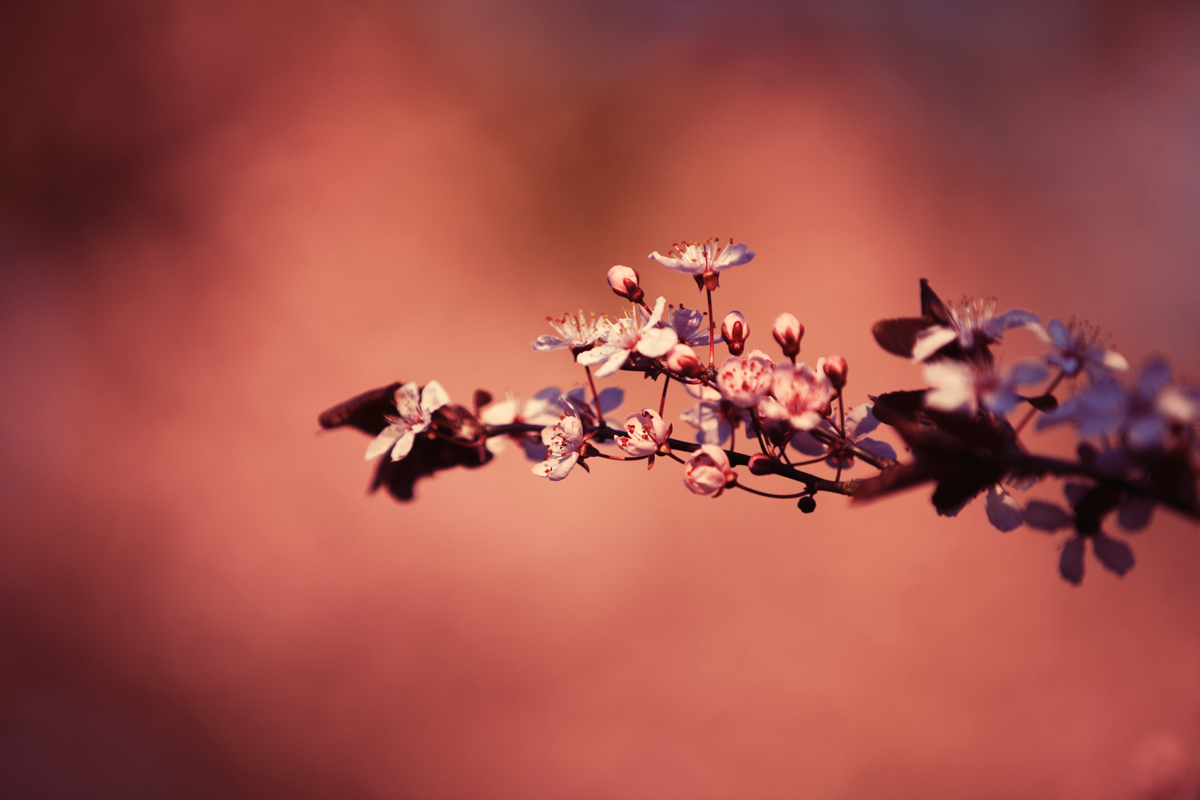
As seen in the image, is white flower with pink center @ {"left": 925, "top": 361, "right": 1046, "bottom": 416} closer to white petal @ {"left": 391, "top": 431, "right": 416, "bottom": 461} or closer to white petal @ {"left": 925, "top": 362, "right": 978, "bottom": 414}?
white petal @ {"left": 925, "top": 362, "right": 978, "bottom": 414}

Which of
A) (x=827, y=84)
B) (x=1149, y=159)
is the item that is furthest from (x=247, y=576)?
(x=1149, y=159)

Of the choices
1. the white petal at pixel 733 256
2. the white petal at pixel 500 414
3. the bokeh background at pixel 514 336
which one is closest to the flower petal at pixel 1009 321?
the white petal at pixel 733 256

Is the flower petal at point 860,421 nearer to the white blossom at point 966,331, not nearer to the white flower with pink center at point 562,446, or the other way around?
the white blossom at point 966,331

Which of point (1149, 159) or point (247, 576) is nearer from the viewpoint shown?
point (247, 576)

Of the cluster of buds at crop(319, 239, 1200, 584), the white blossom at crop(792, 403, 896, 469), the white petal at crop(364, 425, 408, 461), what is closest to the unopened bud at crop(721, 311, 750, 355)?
the cluster of buds at crop(319, 239, 1200, 584)

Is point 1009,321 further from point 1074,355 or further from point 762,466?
point 762,466

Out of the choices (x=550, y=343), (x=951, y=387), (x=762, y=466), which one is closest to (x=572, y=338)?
(x=550, y=343)

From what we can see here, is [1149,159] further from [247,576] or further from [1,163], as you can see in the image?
[1,163]
